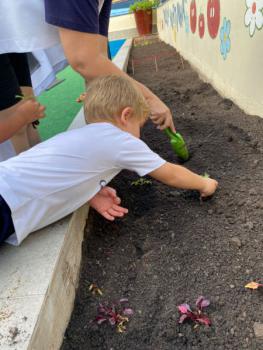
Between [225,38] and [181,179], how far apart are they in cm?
196

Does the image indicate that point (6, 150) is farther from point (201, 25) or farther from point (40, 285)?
point (201, 25)

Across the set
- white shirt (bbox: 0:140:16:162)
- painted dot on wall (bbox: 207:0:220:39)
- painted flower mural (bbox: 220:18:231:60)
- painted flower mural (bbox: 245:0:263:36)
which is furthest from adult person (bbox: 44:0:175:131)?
painted dot on wall (bbox: 207:0:220:39)

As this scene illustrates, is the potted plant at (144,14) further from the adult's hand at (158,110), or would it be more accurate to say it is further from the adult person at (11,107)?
the adult's hand at (158,110)

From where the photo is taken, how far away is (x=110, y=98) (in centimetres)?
166

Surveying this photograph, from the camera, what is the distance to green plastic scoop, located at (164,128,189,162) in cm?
225

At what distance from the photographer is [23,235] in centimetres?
153

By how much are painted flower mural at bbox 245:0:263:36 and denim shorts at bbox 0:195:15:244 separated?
6.20 ft

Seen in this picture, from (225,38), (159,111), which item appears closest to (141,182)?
(159,111)

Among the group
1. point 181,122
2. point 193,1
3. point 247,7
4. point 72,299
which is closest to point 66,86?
point 193,1

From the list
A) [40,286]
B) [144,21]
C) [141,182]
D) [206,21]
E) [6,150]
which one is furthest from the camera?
[144,21]

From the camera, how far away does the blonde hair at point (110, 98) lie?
5.45 ft

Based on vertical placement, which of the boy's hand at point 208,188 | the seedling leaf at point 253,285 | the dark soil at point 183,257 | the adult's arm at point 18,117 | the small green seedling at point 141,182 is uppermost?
the adult's arm at point 18,117

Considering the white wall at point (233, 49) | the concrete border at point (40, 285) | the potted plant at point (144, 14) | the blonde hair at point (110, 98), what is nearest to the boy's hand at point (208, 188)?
the blonde hair at point (110, 98)

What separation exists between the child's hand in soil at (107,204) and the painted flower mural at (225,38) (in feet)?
6.42
